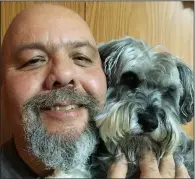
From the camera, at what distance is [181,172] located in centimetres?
100

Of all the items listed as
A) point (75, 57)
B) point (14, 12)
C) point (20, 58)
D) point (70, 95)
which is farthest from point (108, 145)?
point (14, 12)

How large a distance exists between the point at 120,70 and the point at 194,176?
395 millimetres

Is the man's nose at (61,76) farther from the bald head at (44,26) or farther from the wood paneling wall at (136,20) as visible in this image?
the wood paneling wall at (136,20)

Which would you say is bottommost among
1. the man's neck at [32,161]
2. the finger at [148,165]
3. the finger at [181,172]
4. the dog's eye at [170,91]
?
the man's neck at [32,161]

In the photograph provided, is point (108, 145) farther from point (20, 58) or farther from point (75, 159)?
point (20, 58)

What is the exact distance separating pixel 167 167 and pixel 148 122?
158mm

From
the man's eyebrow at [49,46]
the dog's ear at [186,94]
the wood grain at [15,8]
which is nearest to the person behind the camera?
the man's eyebrow at [49,46]

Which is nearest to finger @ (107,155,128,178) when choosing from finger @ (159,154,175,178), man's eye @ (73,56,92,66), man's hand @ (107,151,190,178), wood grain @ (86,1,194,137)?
man's hand @ (107,151,190,178)

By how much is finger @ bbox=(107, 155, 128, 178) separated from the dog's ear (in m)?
0.27

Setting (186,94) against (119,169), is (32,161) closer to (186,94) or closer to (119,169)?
(119,169)

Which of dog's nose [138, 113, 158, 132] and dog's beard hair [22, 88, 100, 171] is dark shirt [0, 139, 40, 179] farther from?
dog's nose [138, 113, 158, 132]

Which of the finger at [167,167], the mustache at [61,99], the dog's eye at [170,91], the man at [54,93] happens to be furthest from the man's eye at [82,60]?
the finger at [167,167]

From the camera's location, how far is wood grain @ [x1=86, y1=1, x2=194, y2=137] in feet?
4.41

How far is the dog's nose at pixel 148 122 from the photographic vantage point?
0.95 meters
